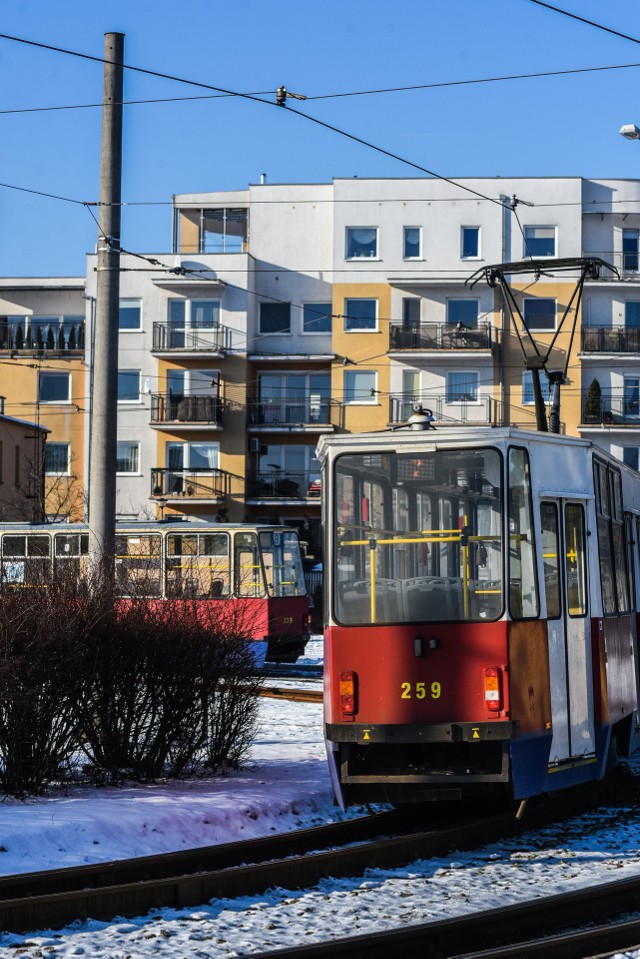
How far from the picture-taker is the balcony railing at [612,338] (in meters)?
54.7

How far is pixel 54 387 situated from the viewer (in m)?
59.4

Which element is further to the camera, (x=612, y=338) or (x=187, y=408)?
(x=187, y=408)

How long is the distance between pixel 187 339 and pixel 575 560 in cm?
4519

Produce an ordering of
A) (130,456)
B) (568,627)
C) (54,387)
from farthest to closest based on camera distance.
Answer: (54,387), (130,456), (568,627)

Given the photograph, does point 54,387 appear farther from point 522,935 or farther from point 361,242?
point 522,935

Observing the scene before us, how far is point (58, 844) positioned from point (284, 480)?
1814 inches

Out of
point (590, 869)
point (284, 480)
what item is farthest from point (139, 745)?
point (284, 480)

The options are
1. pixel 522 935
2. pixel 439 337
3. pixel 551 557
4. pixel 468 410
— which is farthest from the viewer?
pixel 468 410

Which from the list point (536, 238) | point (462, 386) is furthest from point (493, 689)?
point (536, 238)

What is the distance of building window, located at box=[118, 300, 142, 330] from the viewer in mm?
56656

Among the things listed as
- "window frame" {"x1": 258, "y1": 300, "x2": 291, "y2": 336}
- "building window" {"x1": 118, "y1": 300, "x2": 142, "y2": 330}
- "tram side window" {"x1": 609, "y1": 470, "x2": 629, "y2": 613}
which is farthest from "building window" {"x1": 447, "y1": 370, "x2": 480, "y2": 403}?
"tram side window" {"x1": 609, "y1": 470, "x2": 629, "y2": 613}

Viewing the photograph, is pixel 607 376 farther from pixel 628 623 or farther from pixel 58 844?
pixel 58 844

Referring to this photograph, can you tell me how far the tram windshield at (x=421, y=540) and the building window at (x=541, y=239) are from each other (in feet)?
148

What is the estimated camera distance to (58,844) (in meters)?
9.51
